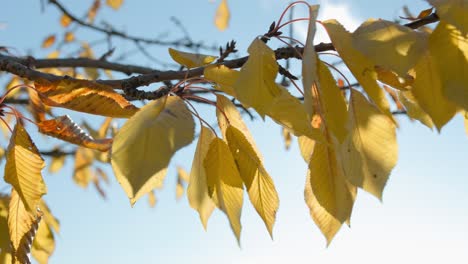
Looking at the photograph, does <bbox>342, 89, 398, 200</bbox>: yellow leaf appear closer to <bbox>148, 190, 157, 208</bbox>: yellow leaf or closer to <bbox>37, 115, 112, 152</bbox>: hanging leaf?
<bbox>37, 115, 112, 152</bbox>: hanging leaf

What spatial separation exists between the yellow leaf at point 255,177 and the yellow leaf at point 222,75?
60mm

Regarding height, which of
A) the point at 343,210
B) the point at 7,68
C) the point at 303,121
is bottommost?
the point at 343,210

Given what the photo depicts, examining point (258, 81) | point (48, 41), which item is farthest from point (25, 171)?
point (48, 41)

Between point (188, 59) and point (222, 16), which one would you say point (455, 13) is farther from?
point (222, 16)

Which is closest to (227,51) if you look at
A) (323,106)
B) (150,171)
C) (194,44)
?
(323,106)

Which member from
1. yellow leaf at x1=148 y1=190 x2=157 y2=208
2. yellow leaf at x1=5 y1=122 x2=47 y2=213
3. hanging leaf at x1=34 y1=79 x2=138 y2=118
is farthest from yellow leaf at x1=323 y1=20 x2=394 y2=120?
yellow leaf at x1=148 y1=190 x2=157 y2=208

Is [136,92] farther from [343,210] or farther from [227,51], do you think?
[343,210]

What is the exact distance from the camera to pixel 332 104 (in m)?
0.52

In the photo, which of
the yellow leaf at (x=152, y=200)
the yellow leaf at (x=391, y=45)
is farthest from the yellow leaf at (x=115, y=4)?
the yellow leaf at (x=391, y=45)

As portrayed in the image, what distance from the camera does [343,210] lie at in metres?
0.57

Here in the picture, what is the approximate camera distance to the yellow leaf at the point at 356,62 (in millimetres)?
533

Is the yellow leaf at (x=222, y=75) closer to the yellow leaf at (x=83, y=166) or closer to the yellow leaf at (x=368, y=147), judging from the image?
the yellow leaf at (x=368, y=147)

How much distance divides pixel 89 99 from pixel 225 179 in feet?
0.57

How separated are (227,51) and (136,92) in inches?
5.1
